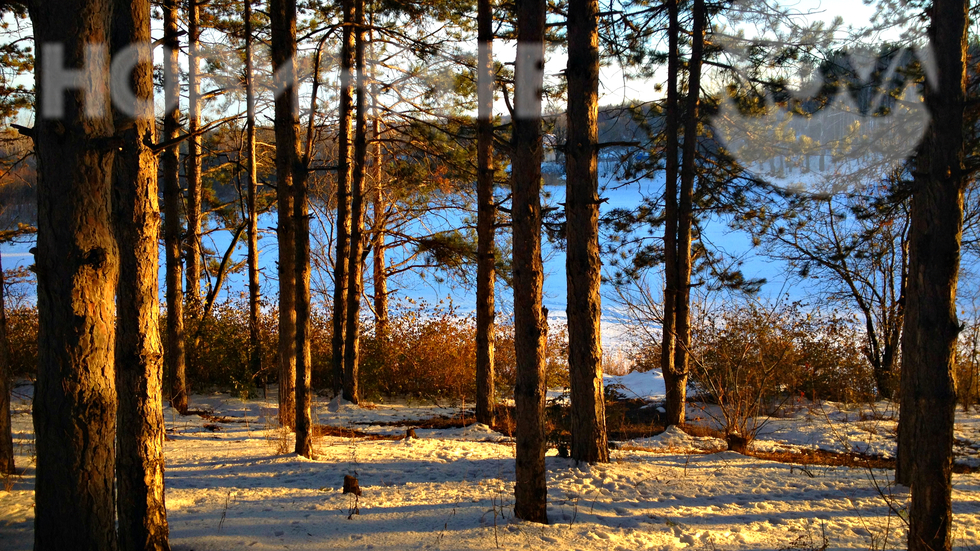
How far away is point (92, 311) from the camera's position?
2.90m

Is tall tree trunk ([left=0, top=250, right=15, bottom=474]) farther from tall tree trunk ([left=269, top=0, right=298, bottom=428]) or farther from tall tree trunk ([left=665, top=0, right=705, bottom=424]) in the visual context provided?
tall tree trunk ([left=665, top=0, right=705, bottom=424])

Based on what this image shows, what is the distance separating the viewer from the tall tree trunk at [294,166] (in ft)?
18.6

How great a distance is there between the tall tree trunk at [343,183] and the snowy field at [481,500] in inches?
124

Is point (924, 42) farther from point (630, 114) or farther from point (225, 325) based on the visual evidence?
point (225, 325)

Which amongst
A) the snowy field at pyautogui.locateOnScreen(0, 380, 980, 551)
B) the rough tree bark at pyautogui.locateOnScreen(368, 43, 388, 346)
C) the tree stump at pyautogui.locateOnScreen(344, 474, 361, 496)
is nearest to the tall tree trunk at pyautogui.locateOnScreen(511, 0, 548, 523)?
the snowy field at pyautogui.locateOnScreen(0, 380, 980, 551)

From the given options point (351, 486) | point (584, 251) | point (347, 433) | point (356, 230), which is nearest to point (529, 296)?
point (584, 251)

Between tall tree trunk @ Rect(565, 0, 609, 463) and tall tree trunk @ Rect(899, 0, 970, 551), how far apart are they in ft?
8.30

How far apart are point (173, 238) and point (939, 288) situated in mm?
8580

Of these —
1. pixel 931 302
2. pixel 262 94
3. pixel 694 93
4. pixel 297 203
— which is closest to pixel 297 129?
pixel 297 203

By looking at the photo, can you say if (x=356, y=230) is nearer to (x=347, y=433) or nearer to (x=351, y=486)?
(x=347, y=433)

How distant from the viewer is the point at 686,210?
9617 millimetres

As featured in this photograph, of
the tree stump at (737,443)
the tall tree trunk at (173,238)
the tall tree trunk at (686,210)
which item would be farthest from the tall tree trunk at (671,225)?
the tall tree trunk at (173,238)

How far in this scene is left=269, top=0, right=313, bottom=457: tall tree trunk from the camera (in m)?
5.66

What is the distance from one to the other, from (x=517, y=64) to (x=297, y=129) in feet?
7.75
